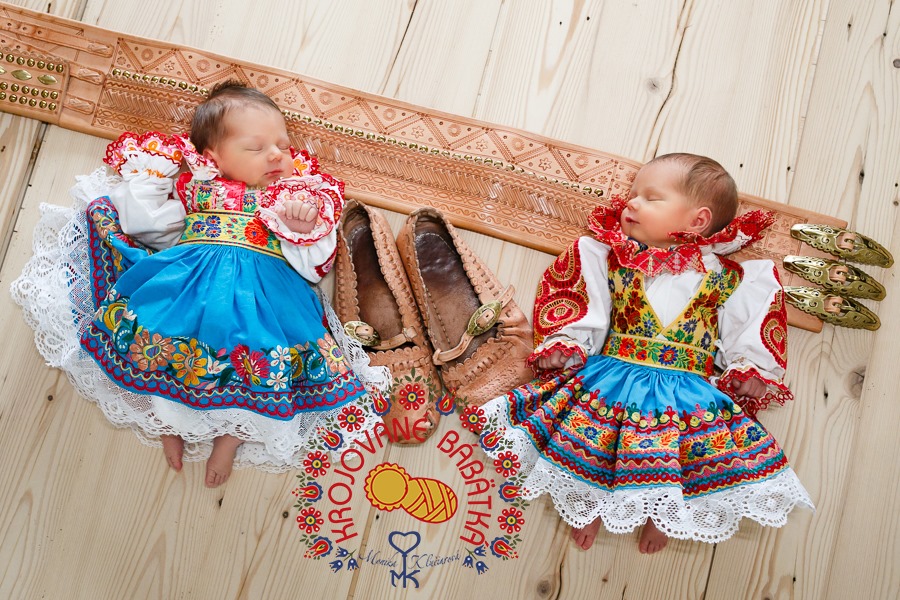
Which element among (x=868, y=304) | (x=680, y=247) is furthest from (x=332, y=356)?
(x=868, y=304)

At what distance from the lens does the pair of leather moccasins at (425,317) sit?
4.94ft

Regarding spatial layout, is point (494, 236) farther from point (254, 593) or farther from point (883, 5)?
point (883, 5)

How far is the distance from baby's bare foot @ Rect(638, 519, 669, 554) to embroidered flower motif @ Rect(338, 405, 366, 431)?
0.68 meters

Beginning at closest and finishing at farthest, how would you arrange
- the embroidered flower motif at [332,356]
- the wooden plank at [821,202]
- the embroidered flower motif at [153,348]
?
Result: 1. the embroidered flower motif at [153,348]
2. the embroidered flower motif at [332,356]
3. the wooden plank at [821,202]

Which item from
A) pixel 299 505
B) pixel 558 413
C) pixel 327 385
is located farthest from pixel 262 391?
pixel 558 413

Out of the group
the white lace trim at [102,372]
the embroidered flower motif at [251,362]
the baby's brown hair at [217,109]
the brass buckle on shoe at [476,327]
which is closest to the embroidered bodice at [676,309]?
the brass buckle on shoe at [476,327]

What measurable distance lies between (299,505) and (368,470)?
0.57 ft

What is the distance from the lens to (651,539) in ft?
4.93

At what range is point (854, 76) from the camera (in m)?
1.74

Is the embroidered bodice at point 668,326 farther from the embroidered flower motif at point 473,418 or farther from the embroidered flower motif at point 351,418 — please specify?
the embroidered flower motif at point 351,418

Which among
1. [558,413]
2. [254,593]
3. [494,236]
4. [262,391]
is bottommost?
[254,593]

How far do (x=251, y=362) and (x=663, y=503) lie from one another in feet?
2.86

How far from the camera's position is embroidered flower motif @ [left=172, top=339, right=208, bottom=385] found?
1335 millimetres

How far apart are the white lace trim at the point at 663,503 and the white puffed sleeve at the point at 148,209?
86 centimetres
